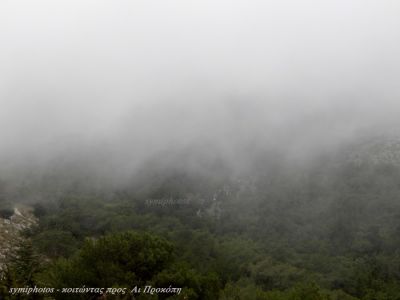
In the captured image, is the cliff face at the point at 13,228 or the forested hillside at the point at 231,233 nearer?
the forested hillside at the point at 231,233

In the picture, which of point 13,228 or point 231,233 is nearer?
point 13,228

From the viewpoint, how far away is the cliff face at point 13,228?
83.8 m

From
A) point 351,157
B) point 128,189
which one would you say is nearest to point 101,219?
point 128,189

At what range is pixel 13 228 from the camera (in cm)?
10875

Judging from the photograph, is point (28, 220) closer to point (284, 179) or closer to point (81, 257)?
point (81, 257)

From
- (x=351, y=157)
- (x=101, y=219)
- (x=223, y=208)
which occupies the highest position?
(x=351, y=157)

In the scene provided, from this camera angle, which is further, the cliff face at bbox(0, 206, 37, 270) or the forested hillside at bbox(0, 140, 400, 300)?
the cliff face at bbox(0, 206, 37, 270)

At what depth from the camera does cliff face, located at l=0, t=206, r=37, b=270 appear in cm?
8380

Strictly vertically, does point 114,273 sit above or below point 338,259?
below

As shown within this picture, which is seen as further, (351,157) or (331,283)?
(351,157)

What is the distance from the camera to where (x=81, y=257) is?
48.5 m

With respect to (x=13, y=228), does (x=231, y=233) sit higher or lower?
higher

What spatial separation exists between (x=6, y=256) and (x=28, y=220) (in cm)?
5017

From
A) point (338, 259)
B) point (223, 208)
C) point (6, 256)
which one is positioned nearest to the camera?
point (6, 256)
